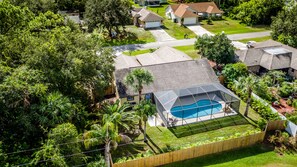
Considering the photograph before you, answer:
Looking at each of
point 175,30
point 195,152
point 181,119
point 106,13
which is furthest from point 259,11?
point 195,152

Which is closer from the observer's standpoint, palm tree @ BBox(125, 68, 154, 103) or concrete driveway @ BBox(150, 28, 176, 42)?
palm tree @ BBox(125, 68, 154, 103)

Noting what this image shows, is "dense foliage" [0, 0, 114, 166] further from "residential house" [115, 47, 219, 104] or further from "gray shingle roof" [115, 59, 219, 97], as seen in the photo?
"gray shingle roof" [115, 59, 219, 97]

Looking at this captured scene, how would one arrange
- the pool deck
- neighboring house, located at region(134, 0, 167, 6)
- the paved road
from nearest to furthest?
the pool deck → the paved road → neighboring house, located at region(134, 0, 167, 6)

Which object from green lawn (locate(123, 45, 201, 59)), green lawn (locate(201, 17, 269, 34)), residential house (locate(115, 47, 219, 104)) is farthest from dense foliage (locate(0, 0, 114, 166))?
green lawn (locate(201, 17, 269, 34))

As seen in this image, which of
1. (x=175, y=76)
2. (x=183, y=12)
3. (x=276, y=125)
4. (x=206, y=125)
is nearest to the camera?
(x=276, y=125)

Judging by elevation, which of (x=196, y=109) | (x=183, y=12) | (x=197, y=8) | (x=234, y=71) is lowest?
(x=196, y=109)

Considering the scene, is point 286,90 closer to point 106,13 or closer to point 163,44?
point 163,44

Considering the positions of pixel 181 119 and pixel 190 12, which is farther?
pixel 190 12
